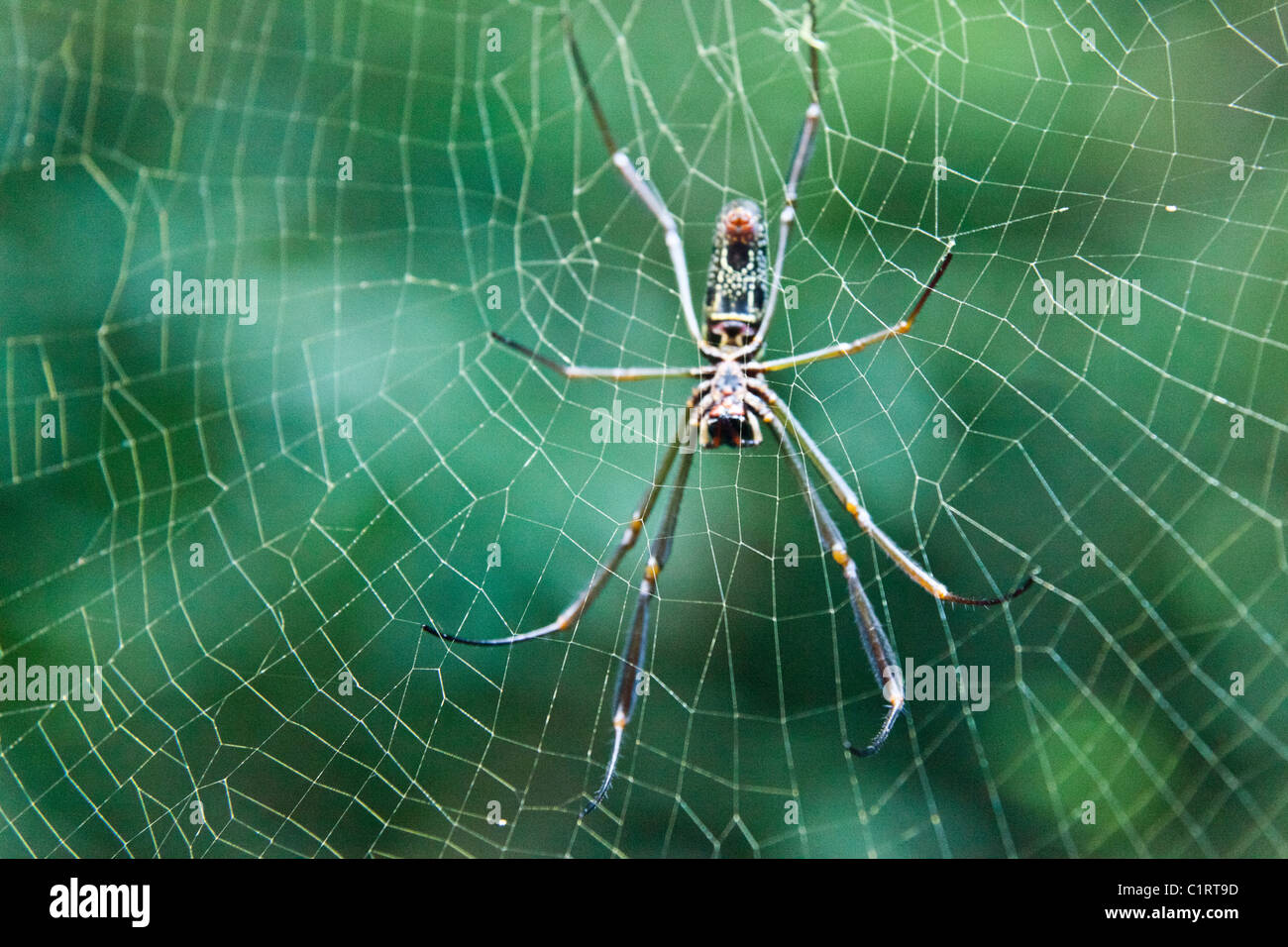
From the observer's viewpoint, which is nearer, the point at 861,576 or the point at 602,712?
the point at 861,576

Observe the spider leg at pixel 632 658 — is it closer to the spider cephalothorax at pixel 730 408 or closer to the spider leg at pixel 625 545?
the spider leg at pixel 625 545

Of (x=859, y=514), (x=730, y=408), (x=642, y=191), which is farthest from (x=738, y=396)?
(x=642, y=191)

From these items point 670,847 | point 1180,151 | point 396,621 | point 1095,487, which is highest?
point 1180,151

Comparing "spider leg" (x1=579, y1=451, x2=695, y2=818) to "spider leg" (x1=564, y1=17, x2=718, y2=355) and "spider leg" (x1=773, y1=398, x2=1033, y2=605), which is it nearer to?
"spider leg" (x1=773, y1=398, x2=1033, y2=605)

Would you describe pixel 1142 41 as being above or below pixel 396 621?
above

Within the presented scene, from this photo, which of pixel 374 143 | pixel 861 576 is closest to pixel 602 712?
pixel 861 576
